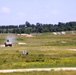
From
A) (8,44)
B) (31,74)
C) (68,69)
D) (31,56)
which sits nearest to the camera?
(31,74)

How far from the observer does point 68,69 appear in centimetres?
3578

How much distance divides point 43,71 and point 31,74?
174 centimetres

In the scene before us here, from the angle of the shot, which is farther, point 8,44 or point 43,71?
point 8,44

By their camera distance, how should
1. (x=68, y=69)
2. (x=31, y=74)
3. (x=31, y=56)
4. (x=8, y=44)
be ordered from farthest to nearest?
(x=8, y=44), (x=31, y=56), (x=68, y=69), (x=31, y=74)

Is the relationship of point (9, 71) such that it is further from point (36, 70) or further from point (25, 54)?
point (25, 54)

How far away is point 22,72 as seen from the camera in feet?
112

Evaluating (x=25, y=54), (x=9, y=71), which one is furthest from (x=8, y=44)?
(x=9, y=71)

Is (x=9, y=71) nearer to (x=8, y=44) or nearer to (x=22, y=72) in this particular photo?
(x=22, y=72)

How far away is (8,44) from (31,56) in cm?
2410

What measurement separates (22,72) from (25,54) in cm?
2152

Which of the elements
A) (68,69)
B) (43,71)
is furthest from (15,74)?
(68,69)

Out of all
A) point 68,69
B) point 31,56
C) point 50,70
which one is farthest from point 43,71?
point 31,56

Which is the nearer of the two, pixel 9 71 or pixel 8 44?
pixel 9 71

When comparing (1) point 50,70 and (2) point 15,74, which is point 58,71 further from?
(2) point 15,74
